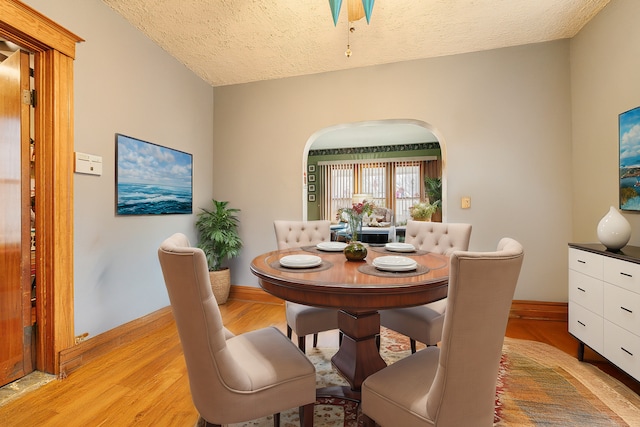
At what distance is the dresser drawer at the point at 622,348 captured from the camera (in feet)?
5.32

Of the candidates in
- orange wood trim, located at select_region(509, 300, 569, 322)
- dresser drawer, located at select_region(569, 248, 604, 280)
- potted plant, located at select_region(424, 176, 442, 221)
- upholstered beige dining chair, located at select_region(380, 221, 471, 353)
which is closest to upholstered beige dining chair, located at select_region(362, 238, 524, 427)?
upholstered beige dining chair, located at select_region(380, 221, 471, 353)

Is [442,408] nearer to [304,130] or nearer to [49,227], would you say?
[49,227]

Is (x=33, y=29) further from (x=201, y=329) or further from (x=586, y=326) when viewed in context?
(x=586, y=326)

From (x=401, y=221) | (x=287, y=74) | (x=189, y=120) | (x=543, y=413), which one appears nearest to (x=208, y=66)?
(x=189, y=120)

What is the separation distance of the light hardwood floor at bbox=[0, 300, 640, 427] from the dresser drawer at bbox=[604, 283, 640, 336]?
0.45 meters

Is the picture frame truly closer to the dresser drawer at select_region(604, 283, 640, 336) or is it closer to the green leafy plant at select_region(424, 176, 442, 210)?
the dresser drawer at select_region(604, 283, 640, 336)

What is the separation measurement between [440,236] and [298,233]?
1.16 meters

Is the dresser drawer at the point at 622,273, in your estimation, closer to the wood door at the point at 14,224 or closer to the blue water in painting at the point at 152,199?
the blue water in painting at the point at 152,199

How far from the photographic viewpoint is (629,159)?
209 cm

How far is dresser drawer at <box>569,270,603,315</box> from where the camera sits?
6.26 feet

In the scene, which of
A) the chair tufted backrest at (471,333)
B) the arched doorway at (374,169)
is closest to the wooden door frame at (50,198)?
the chair tufted backrest at (471,333)

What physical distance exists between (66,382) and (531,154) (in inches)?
167

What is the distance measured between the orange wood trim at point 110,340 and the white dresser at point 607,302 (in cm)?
349

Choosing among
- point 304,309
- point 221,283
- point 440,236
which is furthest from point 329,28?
point 221,283
